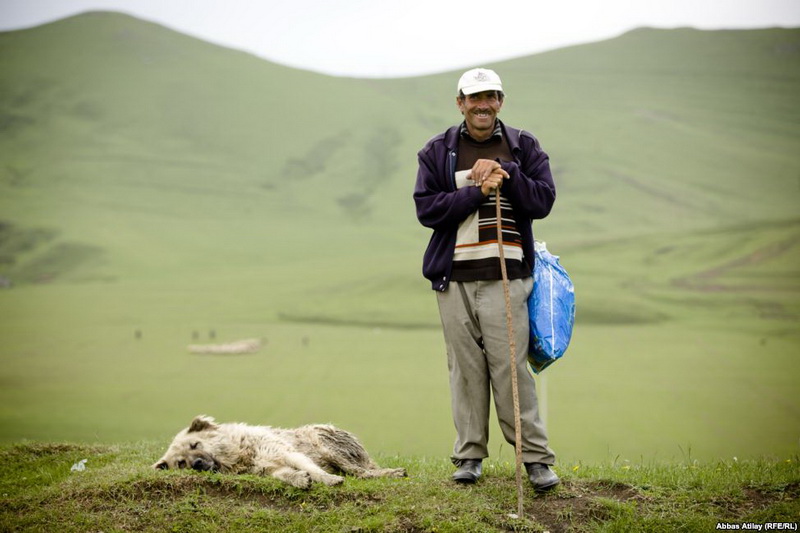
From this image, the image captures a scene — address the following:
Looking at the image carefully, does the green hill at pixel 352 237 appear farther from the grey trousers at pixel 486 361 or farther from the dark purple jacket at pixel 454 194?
the dark purple jacket at pixel 454 194

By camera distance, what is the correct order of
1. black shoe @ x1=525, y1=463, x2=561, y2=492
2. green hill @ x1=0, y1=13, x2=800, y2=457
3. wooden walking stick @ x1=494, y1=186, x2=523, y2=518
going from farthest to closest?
1. green hill @ x1=0, y1=13, x2=800, y2=457
2. black shoe @ x1=525, y1=463, x2=561, y2=492
3. wooden walking stick @ x1=494, y1=186, x2=523, y2=518

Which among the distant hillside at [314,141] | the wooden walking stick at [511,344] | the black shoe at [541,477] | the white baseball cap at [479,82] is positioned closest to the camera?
the wooden walking stick at [511,344]

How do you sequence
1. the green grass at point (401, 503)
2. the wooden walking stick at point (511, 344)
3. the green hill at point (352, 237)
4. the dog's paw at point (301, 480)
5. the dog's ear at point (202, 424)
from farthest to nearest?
1. the green hill at point (352, 237)
2. the dog's ear at point (202, 424)
3. the dog's paw at point (301, 480)
4. the wooden walking stick at point (511, 344)
5. the green grass at point (401, 503)

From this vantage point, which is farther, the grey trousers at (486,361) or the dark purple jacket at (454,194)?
the grey trousers at (486,361)

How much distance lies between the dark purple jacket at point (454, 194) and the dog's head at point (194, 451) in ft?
7.26

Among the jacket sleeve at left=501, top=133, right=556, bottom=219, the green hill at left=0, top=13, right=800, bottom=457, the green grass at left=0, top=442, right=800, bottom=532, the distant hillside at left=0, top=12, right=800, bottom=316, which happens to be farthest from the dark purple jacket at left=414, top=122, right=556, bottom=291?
the distant hillside at left=0, top=12, right=800, bottom=316

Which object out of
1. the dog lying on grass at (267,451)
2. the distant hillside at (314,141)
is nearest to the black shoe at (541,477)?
the dog lying on grass at (267,451)

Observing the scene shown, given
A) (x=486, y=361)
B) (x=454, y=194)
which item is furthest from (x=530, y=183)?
(x=486, y=361)

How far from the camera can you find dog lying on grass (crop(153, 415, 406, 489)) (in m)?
6.02

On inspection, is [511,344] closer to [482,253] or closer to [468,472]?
[482,253]

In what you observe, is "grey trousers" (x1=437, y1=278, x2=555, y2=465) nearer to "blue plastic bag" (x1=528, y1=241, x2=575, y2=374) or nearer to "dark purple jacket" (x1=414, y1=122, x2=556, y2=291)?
"blue plastic bag" (x1=528, y1=241, x2=575, y2=374)

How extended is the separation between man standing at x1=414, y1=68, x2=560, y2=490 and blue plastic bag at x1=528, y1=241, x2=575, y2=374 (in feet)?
0.24

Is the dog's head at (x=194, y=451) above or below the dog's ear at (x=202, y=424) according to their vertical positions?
below

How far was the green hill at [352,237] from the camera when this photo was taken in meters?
34.6
